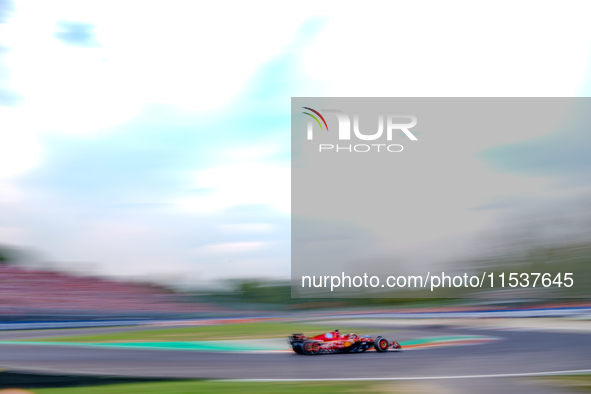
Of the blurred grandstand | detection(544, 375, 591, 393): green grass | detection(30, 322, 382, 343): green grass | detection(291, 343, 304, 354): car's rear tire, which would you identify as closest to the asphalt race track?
detection(291, 343, 304, 354): car's rear tire

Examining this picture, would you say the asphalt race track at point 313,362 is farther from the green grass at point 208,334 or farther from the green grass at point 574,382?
the green grass at point 208,334

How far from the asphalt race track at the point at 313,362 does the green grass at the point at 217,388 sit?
458 mm

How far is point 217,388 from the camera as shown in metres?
5.16

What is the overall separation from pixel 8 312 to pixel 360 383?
57.1 feet

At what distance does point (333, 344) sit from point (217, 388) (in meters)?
3.11

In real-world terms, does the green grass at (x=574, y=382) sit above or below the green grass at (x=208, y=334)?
above

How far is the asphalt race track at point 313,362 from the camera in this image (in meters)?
6.07

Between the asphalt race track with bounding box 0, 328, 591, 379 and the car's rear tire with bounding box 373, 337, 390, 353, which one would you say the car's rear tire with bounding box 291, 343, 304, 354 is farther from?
the car's rear tire with bounding box 373, 337, 390, 353

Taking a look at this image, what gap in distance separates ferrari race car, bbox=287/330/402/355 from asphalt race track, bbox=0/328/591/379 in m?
0.14

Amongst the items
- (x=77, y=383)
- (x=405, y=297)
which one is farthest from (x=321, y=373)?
(x=405, y=297)

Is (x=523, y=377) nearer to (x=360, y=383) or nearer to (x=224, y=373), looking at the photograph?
(x=360, y=383)

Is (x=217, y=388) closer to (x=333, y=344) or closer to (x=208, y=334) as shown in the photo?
(x=333, y=344)

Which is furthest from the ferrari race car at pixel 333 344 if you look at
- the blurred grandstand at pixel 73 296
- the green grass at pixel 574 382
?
the blurred grandstand at pixel 73 296

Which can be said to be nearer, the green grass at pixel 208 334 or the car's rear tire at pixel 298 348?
the car's rear tire at pixel 298 348
